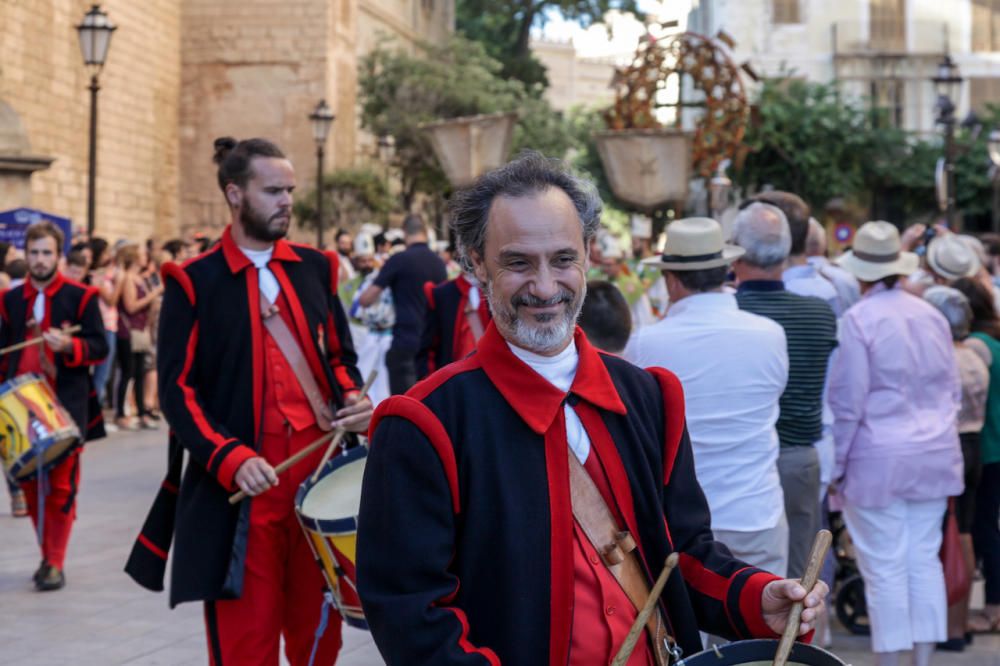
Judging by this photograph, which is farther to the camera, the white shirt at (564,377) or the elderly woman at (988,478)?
the elderly woman at (988,478)

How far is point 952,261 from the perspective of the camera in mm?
8234

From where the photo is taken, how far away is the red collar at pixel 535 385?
2.90 meters

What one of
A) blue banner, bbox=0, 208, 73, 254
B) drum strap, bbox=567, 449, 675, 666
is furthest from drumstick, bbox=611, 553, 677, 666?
blue banner, bbox=0, 208, 73, 254

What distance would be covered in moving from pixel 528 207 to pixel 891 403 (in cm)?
369

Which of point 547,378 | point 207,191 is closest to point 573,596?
point 547,378

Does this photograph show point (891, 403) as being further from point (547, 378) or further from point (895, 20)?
point (895, 20)

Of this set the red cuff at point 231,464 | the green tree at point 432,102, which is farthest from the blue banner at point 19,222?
the green tree at point 432,102

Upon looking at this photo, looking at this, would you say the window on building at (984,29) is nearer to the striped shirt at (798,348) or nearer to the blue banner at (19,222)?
the blue banner at (19,222)

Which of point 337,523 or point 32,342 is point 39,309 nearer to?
point 32,342

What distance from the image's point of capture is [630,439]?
3.00 meters

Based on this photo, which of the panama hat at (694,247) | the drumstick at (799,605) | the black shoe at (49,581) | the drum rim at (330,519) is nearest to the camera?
the drumstick at (799,605)

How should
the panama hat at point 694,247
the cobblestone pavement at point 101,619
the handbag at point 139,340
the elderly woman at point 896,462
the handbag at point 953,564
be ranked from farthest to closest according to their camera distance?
the handbag at point 139,340 → the handbag at point 953,564 → the cobblestone pavement at point 101,619 → the elderly woman at point 896,462 → the panama hat at point 694,247

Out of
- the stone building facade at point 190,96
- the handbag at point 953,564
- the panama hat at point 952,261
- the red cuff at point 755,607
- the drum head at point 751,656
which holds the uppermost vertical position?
the stone building facade at point 190,96

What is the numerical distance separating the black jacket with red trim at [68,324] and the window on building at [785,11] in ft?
137
